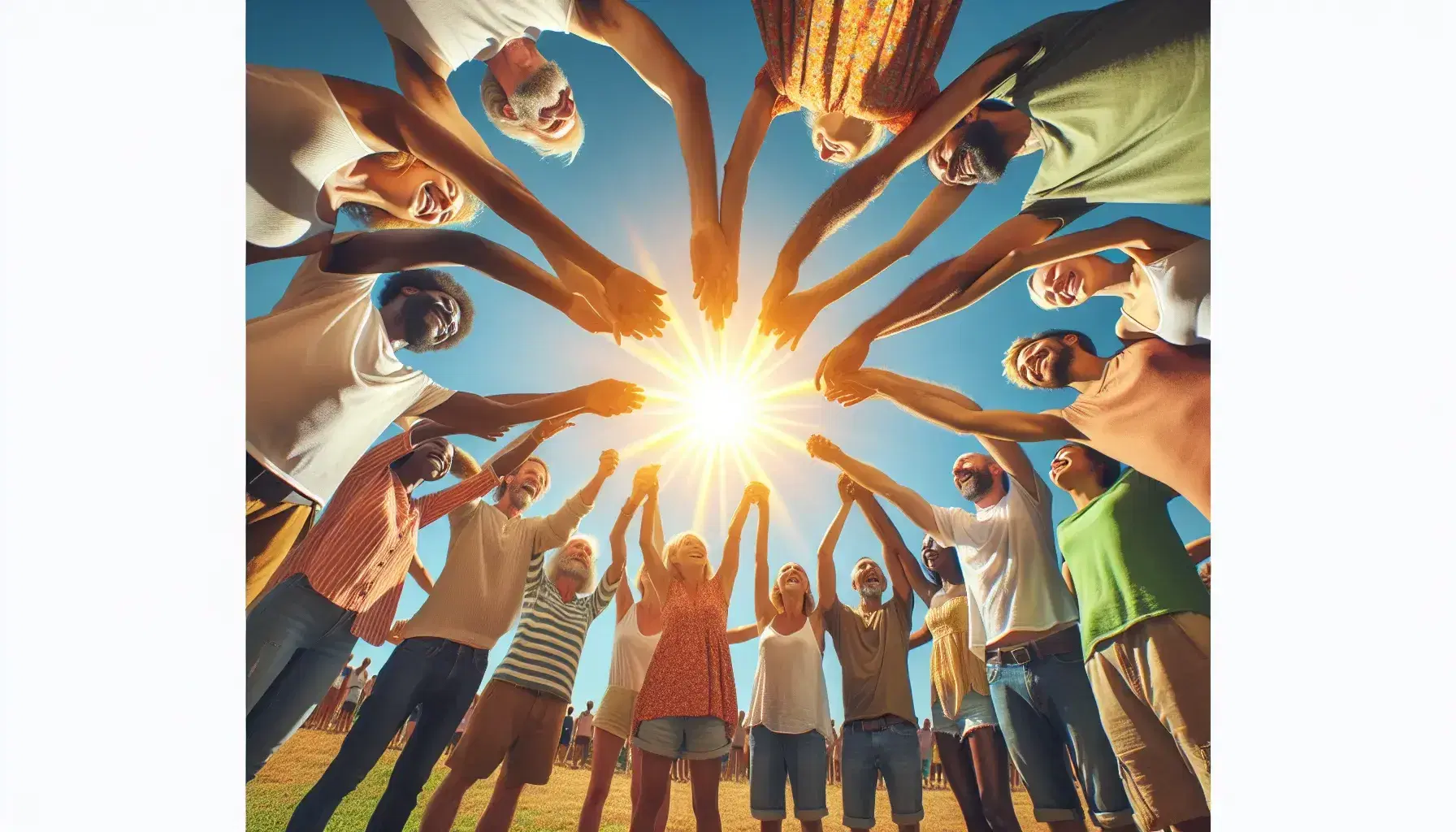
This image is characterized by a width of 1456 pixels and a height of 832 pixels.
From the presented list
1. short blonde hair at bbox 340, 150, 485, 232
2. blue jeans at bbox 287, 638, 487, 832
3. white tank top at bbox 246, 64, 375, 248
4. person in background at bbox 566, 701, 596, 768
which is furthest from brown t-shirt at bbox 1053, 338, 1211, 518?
white tank top at bbox 246, 64, 375, 248

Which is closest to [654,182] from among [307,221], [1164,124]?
[307,221]

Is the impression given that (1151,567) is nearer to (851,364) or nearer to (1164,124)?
(851,364)

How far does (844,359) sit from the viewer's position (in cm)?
251

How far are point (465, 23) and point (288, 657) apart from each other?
2.10 metres

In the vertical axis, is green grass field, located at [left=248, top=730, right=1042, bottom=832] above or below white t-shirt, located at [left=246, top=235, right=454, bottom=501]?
below

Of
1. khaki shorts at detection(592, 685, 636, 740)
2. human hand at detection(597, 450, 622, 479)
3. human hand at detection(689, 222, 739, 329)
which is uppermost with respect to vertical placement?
human hand at detection(689, 222, 739, 329)

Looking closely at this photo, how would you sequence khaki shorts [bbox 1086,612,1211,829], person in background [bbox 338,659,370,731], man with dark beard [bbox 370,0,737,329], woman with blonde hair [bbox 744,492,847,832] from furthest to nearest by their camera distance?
woman with blonde hair [bbox 744,492,847,832]
person in background [bbox 338,659,370,731]
man with dark beard [bbox 370,0,737,329]
khaki shorts [bbox 1086,612,1211,829]

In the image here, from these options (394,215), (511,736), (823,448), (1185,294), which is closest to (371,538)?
(511,736)

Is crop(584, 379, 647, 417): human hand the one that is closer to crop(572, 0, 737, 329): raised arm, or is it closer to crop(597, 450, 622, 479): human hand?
crop(597, 450, 622, 479): human hand

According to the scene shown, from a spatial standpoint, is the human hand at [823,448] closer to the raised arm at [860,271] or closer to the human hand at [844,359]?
the human hand at [844,359]

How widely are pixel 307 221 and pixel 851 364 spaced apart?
1.82 meters

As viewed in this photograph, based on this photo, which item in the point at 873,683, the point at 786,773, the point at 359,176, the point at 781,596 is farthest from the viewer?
the point at 781,596

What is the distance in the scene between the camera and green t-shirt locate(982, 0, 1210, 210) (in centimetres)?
215

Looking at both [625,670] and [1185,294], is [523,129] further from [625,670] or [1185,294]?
[1185,294]
